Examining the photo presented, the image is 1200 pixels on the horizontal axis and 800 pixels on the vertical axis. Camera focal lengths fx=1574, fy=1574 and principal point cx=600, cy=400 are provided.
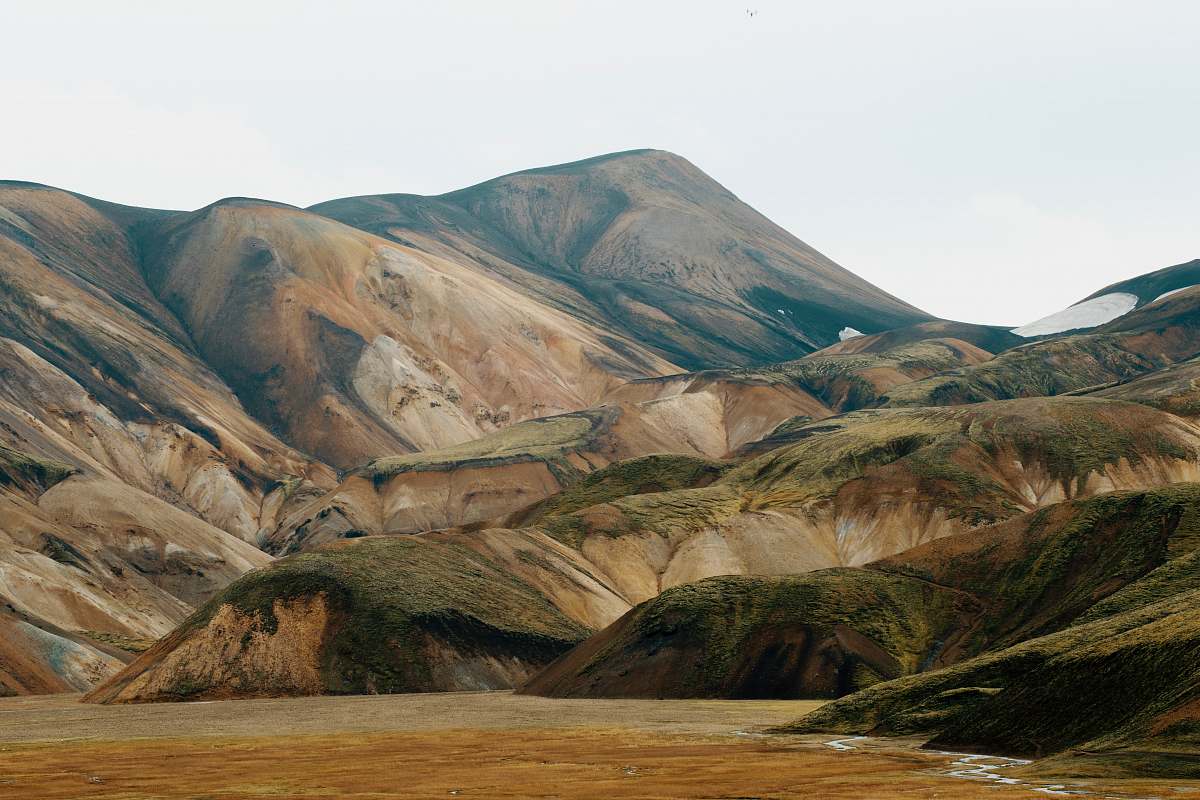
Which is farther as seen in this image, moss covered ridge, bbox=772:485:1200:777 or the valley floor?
moss covered ridge, bbox=772:485:1200:777

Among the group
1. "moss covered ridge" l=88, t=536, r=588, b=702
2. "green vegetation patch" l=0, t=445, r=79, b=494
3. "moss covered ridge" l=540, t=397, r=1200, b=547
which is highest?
"green vegetation patch" l=0, t=445, r=79, b=494

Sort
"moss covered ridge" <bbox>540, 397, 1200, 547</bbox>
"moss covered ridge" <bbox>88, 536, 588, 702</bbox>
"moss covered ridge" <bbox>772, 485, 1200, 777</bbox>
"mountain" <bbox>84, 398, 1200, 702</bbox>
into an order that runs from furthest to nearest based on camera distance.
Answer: "moss covered ridge" <bbox>540, 397, 1200, 547</bbox>
"mountain" <bbox>84, 398, 1200, 702</bbox>
"moss covered ridge" <bbox>88, 536, 588, 702</bbox>
"moss covered ridge" <bbox>772, 485, 1200, 777</bbox>

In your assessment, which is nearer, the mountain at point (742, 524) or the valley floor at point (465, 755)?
the valley floor at point (465, 755)

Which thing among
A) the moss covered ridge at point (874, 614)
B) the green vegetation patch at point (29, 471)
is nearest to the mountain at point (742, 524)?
the moss covered ridge at point (874, 614)

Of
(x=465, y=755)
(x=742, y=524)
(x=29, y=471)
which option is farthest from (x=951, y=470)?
(x=29, y=471)

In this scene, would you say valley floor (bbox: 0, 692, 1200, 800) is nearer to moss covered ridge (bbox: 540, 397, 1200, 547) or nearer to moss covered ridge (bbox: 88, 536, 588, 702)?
moss covered ridge (bbox: 88, 536, 588, 702)

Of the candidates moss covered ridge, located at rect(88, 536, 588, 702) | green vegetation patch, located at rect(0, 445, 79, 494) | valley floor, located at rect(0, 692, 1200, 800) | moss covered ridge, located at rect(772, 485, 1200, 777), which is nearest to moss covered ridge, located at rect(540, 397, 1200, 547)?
moss covered ridge, located at rect(88, 536, 588, 702)

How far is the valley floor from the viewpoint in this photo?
149 feet

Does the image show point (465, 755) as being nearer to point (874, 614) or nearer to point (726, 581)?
point (726, 581)

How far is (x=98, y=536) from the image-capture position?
156 m

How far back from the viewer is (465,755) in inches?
2334

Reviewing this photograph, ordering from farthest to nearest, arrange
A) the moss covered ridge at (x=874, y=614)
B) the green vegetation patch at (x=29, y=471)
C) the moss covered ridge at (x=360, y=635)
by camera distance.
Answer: the green vegetation patch at (x=29, y=471) < the moss covered ridge at (x=360, y=635) < the moss covered ridge at (x=874, y=614)

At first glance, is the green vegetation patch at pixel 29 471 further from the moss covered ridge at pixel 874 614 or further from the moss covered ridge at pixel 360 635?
the moss covered ridge at pixel 874 614

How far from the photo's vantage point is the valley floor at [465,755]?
45531 millimetres
